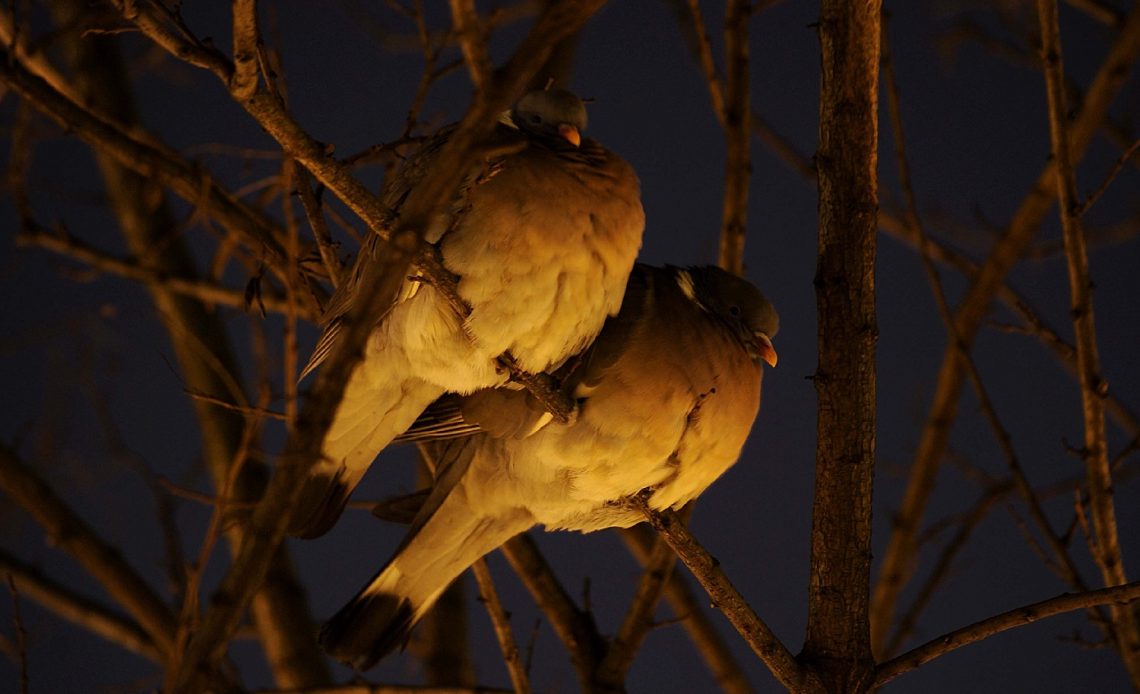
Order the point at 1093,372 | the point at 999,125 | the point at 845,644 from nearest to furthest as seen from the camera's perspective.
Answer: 1. the point at 845,644
2. the point at 1093,372
3. the point at 999,125

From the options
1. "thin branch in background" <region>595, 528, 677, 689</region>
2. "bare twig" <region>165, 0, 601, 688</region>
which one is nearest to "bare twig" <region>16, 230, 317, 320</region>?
"thin branch in background" <region>595, 528, 677, 689</region>

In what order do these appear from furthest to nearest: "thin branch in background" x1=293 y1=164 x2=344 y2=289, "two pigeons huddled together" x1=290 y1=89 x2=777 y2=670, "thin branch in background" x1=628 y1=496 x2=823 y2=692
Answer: "two pigeons huddled together" x1=290 y1=89 x2=777 y2=670 < "thin branch in background" x1=293 y1=164 x2=344 y2=289 < "thin branch in background" x1=628 y1=496 x2=823 y2=692

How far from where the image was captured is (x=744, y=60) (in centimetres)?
261

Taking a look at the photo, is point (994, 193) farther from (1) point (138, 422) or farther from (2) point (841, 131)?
(1) point (138, 422)

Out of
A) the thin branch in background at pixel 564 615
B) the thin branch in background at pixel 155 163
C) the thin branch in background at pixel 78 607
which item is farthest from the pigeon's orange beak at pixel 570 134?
the thin branch in background at pixel 78 607

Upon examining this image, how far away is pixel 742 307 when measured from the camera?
2479mm

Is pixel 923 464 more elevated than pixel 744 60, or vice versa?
pixel 744 60

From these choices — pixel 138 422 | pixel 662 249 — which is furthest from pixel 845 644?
pixel 138 422

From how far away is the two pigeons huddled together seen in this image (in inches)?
78.3

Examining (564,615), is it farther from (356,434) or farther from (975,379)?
(975,379)

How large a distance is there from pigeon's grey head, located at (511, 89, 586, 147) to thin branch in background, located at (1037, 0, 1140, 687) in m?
0.85

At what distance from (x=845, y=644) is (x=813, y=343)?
A: 250cm

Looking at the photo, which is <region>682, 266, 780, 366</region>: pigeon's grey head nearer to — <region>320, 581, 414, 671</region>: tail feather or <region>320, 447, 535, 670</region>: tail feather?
<region>320, 447, 535, 670</region>: tail feather

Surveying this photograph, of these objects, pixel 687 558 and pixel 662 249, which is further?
pixel 662 249
